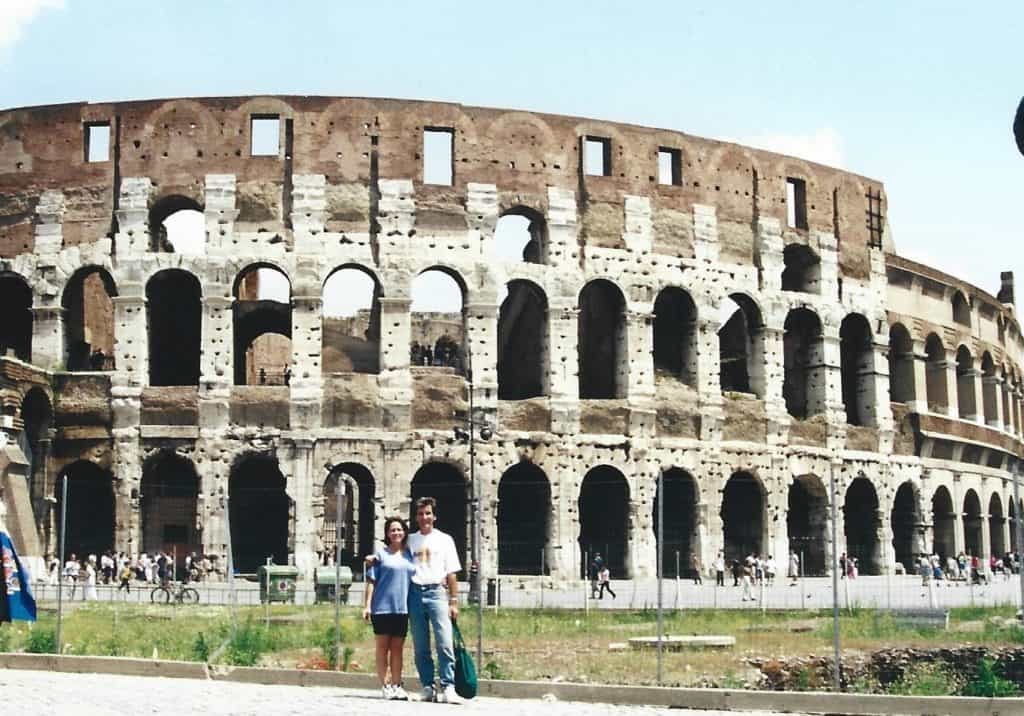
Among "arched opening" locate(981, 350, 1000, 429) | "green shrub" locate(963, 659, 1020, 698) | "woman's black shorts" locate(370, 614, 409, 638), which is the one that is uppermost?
"arched opening" locate(981, 350, 1000, 429)

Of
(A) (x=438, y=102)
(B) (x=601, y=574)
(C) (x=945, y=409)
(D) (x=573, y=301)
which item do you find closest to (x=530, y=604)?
(B) (x=601, y=574)

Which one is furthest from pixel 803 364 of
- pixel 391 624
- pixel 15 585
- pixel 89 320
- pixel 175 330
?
pixel 15 585

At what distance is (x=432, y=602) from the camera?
1098 cm

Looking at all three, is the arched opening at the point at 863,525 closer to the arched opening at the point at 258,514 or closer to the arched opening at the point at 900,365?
the arched opening at the point at 900,365

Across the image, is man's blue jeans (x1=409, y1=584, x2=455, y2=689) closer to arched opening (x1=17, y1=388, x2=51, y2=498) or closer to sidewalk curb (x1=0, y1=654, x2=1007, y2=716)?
sidewalk curb (x1=0, y1=654, x2=1007, y2=716)

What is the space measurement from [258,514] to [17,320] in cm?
790

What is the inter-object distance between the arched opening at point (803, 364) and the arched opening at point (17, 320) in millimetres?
19691

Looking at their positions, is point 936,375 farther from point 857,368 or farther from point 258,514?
point 258,514

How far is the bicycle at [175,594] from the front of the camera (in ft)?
89.7

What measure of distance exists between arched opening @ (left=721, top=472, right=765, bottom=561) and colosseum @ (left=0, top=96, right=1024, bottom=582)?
8cm

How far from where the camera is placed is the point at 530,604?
1096 inches

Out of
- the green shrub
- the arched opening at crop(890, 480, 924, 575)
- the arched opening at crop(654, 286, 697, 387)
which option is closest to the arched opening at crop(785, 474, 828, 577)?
the arched opening at crop(890, 480, 924, 575)

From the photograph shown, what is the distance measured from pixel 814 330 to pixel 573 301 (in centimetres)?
798

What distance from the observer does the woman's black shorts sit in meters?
11.1
